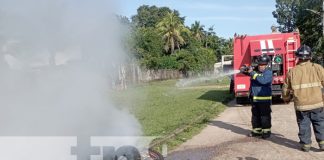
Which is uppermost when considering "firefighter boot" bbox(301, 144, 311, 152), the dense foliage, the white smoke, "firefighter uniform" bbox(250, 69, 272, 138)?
the dense foliage

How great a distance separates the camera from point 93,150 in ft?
15.6

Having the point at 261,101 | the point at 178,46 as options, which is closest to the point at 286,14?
the point at 178,46

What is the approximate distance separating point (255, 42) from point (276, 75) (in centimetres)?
140

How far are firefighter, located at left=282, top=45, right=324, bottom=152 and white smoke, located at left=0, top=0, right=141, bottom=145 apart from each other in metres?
3.98

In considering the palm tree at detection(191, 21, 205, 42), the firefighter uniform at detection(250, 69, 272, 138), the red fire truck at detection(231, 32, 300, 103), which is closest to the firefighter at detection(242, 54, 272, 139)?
the firefighter uniform at detection(250, 69, 272, 138)

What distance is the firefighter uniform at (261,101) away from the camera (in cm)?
929

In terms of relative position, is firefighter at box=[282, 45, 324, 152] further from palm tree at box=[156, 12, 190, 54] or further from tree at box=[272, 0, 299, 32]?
tree at box=[272, 0, 299, 32]

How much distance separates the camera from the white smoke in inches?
140

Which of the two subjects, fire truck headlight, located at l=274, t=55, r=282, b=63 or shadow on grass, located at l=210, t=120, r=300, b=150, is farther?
fire truck headlight, located at l=274, t=55, r=282, b=63

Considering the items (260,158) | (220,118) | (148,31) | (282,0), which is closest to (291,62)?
(220,118)

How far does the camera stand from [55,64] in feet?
12.9

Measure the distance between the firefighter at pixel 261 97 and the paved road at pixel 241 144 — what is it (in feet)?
0.85

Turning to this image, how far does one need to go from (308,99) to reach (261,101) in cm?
184

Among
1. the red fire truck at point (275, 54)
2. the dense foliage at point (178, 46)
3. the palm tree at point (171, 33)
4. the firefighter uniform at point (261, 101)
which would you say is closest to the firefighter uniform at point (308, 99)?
the firefighter uniform at point (261, 101)
